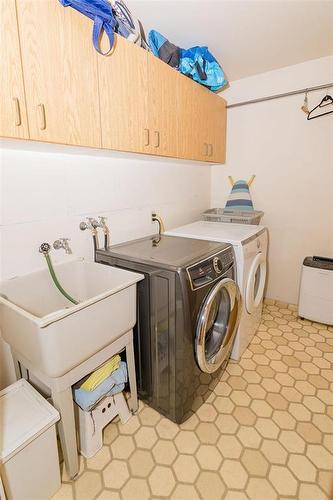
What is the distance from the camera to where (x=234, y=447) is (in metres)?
1.33

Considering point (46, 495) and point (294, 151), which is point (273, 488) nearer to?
point (46, 495)

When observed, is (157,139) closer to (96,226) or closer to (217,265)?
(96,226)

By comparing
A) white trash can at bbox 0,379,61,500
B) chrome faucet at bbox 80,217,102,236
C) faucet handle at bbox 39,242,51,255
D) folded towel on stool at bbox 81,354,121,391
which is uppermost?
chrome faucet at bbox 80,217,102,236

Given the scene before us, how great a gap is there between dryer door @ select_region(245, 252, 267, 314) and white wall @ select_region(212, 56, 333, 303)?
640 millimetres

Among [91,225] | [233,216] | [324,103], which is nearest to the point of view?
[91,225]

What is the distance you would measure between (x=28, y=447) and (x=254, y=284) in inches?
65.5

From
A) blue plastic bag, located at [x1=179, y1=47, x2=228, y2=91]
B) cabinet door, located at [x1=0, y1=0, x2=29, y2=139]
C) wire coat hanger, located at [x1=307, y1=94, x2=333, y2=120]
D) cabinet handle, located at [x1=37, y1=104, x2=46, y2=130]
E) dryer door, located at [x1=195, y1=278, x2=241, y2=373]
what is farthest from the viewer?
wire coat hanger, located at [x1=307, y1=94, x2=333, y2=120]

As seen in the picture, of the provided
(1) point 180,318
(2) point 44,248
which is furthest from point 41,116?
(1) point 180,318

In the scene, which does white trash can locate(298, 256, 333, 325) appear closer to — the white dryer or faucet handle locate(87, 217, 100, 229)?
the white dryer

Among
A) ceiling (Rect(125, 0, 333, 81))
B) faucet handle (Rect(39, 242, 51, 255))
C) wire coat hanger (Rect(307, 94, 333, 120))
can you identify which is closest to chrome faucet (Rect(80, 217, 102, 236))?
faucet handle (Rect(39, 242, 51, 255))

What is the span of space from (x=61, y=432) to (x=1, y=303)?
0.60 meters

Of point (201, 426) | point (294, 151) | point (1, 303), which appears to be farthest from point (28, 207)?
point (294, 151)

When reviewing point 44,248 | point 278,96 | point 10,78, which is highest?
point 278,96

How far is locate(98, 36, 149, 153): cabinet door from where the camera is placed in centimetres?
131
